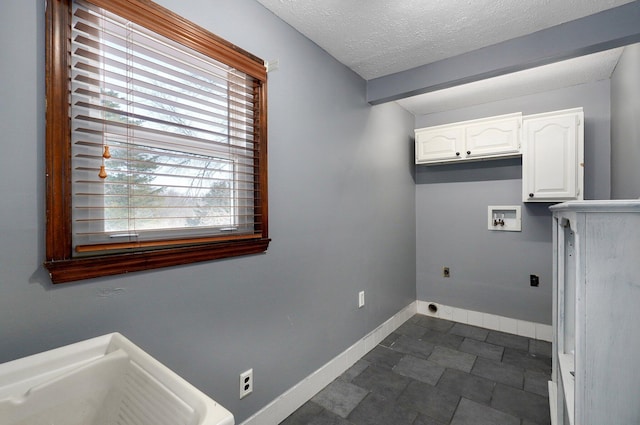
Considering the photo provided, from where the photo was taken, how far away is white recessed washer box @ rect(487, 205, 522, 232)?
10.3 ft

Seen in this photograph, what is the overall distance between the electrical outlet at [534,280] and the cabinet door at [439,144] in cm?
141

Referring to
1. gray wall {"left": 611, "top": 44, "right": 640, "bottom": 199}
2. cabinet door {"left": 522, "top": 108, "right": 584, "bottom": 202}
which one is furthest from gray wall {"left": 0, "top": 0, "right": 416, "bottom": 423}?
gray wall {"left": 611, "top": 44, "right": 640, "bottom": 199}

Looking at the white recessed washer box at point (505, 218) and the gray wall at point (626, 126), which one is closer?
the gray wall at point (626, 126)

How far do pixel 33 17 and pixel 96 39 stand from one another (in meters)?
0.17

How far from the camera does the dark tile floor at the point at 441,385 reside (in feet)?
6.22

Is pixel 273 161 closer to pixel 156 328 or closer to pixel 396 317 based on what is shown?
pixel 156 328

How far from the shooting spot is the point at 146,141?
4.11ft

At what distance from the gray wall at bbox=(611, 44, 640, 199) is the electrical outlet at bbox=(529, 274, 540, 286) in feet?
3.18

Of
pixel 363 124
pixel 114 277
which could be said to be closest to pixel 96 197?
pixel 114 277

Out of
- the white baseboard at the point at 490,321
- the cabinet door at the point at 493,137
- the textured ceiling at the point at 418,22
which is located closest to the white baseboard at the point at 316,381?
the white baseboard at the point at 490,321

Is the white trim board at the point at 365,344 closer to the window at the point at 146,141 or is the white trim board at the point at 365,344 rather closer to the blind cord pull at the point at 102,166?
the window at the point at 146,141

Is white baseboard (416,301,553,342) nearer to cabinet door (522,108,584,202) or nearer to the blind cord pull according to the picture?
cabinet door (522,108,584,202)

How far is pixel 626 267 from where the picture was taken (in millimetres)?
926

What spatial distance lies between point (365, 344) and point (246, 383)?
1.35 m
